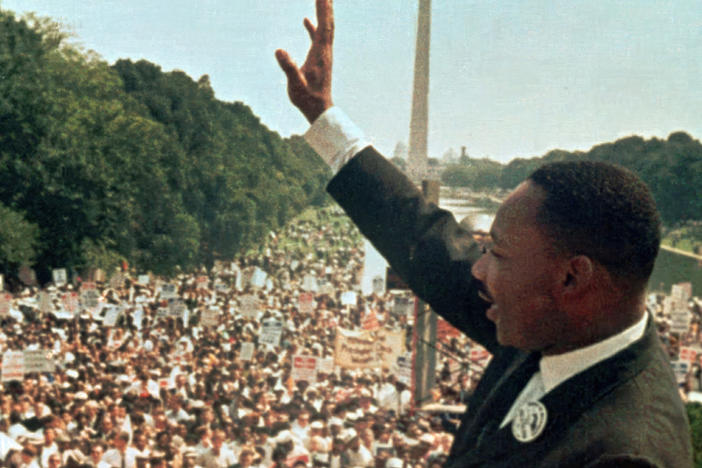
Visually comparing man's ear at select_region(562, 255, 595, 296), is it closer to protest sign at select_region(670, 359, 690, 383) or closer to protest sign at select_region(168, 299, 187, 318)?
protest sign at select_region(670, 359, 690, 383)

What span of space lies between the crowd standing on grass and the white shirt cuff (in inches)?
244

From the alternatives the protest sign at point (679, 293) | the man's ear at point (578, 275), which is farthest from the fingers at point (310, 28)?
the protest sign at point (679, 293)

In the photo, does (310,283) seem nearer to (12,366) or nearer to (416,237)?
(12,366)

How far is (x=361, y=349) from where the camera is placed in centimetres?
1281

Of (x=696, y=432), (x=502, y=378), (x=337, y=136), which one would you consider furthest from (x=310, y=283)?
(x=502, y=378)

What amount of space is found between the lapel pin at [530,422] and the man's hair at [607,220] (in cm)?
21

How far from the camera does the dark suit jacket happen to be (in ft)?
3.54

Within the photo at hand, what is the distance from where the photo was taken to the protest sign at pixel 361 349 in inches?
504

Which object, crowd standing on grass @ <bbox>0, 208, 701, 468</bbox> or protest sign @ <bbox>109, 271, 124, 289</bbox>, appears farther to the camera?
protest sign @ <bbox>109, 271, 124, 289</bbox>

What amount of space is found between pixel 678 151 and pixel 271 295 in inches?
1336

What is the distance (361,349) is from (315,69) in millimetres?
11288

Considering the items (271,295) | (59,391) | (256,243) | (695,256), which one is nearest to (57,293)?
(271,295)

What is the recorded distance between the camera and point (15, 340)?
54.1 feet

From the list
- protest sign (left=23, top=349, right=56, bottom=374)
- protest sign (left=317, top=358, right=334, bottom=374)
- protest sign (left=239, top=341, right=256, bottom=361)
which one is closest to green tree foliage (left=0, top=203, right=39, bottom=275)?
protest sign (left=239, top=341, right=256, bottom=361)
